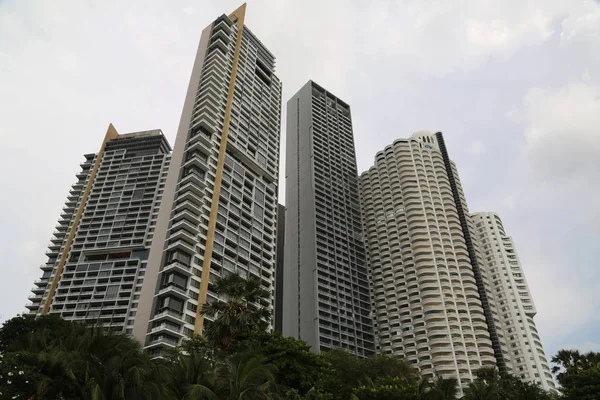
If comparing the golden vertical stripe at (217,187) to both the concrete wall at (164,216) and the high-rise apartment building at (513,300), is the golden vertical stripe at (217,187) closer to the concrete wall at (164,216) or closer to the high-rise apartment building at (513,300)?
the concrete wall at (164,216)

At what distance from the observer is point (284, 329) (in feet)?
355

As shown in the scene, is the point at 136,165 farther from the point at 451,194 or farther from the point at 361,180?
the point at 451,194

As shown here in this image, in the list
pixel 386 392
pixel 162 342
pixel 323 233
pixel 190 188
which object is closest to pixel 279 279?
pixel 323 233

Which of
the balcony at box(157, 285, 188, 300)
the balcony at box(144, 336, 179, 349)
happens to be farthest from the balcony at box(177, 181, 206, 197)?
the balcony at box(144, 336, 179, 349)

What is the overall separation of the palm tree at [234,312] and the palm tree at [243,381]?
36.0ft

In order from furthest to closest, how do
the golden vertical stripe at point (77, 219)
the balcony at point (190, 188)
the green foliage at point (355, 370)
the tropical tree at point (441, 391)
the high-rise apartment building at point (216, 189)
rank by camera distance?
the golden vertical stripe at point (77, 219), the balcony at point (190, 188), the high-rise apartment building at point (216, 189), the green foliage at point (355, 370), the tropical tree at point (441, 391)

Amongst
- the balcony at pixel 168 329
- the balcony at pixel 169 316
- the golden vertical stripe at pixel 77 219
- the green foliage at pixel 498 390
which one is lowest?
the green foliage at pixel 498 390

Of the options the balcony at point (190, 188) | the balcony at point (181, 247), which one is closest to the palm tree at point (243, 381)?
the balcony at point (181, 247)

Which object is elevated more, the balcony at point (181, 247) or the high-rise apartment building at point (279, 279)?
the high-rise apartment building at point (279, 279)

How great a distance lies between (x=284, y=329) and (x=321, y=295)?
13.2 meters

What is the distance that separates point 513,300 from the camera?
130 metres

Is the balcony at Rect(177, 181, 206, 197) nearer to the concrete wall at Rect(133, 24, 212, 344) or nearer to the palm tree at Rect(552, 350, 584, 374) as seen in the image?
the concrete wall at Rect(133, 24, 212, 344)

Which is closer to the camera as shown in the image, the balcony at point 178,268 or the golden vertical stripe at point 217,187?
the balcony at point 178,268

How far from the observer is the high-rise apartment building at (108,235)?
108312 millimetres
